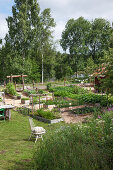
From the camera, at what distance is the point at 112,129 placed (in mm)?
4332

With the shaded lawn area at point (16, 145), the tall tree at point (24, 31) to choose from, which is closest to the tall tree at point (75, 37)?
the tall tree at point (24, 31)

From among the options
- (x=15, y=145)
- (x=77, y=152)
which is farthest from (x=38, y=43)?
(x=77, y=152)

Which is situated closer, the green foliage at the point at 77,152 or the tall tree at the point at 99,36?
the green foliage at the point at 77,152

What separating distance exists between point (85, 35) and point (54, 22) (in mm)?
11276

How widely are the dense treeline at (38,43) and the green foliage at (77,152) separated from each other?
23139mm

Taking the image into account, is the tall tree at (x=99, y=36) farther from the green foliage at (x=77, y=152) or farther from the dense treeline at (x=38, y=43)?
the green foliage at (x=77, y=152)

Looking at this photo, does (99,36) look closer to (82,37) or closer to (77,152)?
(82,37)

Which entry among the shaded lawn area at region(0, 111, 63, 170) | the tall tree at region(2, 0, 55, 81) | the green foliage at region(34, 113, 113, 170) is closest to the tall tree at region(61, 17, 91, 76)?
the tall tree at region(2, 0, 55, 81)

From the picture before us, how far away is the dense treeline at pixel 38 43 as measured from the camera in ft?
104

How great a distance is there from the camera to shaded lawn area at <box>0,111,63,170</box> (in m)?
4.27

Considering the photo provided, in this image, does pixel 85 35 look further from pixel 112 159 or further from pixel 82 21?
pixel 112 159

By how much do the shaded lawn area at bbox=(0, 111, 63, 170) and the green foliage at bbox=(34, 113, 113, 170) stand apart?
17.2 inches

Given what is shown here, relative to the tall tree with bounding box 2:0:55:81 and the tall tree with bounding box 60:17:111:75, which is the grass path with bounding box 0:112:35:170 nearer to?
the tall tree with bounding box 2:0:55:81

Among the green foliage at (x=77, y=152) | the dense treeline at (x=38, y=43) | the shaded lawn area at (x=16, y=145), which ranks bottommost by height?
the shaded lawn area at (x=16, y=145)
